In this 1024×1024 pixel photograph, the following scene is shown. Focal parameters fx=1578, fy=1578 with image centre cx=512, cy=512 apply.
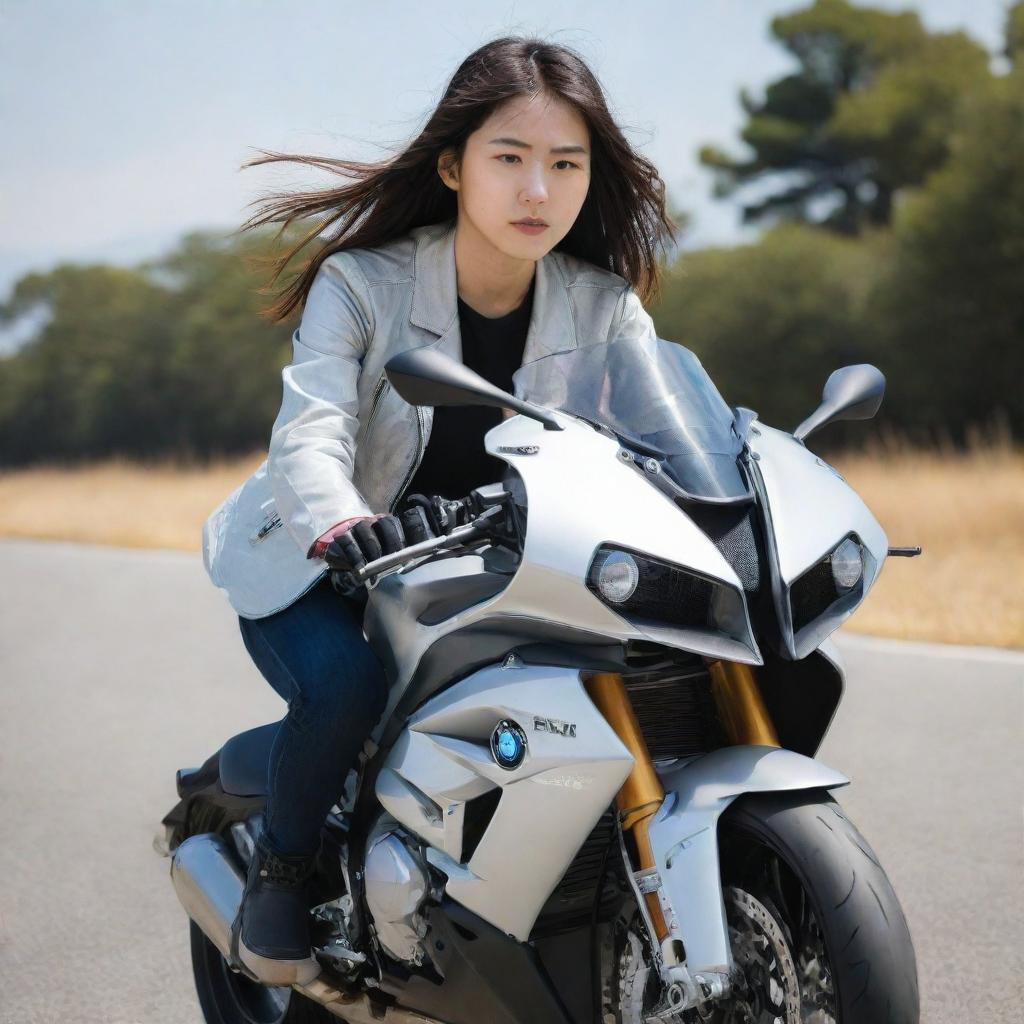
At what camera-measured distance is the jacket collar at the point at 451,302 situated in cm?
312

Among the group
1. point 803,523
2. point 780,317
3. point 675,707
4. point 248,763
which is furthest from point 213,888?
point 780,317

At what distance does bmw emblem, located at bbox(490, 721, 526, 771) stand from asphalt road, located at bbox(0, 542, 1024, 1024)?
1.48m

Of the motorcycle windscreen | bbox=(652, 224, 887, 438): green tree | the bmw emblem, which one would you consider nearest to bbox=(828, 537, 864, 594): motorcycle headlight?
the motorcycle windscreen

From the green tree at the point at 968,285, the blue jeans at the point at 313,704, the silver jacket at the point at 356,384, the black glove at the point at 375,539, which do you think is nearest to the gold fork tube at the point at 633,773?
the black glove at the point at 375,539

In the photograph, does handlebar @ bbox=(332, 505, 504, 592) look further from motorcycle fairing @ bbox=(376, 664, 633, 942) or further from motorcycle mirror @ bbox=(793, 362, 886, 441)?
motorcycle mirror @ bbox=(793, 362, 886, 441)

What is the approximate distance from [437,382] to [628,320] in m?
0.99

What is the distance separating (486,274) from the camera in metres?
3.18

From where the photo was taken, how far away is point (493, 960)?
2520mm

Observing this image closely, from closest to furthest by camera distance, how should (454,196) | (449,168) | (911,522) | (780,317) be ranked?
(449,168), (454,196), (911,522), (780,317)

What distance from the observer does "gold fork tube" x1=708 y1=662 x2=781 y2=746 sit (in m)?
2.52

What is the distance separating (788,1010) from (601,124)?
5.63ft

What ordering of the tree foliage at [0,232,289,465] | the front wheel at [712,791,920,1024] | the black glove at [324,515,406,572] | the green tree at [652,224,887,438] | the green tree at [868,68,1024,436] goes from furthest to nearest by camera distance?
the tree foliage at [0,232,289,465]
the green tree at [652,224,887,438]
the green tree at [868,68,1024,436]
the black glove at [324,515,406,572]
the front wheel at [712,791,920,1024]

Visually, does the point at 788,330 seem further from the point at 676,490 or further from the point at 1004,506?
the point at 676,490

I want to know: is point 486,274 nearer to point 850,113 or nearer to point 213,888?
point 213,888
